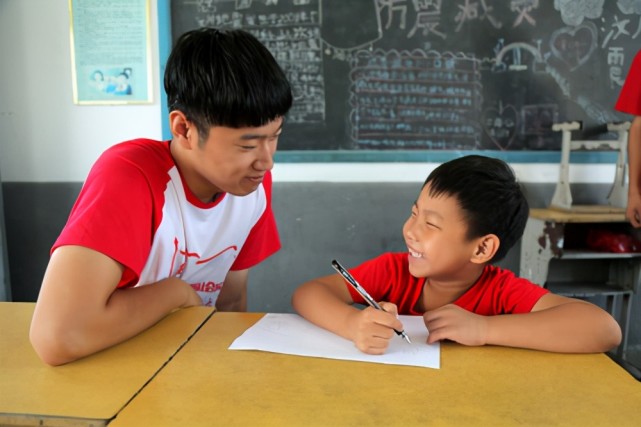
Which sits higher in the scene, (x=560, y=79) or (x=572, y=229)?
(x=560, y=79)

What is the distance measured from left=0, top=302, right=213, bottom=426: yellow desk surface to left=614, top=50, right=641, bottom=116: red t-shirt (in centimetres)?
229

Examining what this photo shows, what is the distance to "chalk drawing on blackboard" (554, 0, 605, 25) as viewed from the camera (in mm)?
2533

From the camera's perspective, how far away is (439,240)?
3.52 feet

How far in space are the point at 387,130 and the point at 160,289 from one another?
192 cm

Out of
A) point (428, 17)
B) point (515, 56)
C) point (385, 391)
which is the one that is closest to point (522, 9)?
point (515, 56)

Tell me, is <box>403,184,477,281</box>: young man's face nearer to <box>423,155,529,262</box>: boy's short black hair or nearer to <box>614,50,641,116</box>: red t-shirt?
<box>423,155,529,262</box>: boy's short black hair

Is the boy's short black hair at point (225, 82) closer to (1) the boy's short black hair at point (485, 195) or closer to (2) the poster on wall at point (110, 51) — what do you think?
(1) the boy's short black hair at point (485, 195)

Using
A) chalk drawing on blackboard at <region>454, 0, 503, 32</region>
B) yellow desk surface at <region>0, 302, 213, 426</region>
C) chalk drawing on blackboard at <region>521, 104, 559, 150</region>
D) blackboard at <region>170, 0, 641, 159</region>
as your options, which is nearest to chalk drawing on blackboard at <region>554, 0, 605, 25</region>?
blackboard at <region>170, 0, 641, 159</region>

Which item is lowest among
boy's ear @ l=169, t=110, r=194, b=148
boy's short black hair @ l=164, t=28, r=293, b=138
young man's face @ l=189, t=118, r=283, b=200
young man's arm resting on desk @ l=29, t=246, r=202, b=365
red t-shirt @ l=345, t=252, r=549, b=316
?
red t-shirt @ l=345, t=252, r=549, b=316

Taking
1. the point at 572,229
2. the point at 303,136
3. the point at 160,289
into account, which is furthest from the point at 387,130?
the point at 160,289

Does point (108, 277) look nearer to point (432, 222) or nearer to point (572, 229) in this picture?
point (432, 222)

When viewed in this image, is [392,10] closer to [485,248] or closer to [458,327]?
[485,248]

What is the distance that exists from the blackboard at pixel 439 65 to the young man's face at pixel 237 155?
163 cm

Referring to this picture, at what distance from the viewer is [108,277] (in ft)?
2.71
